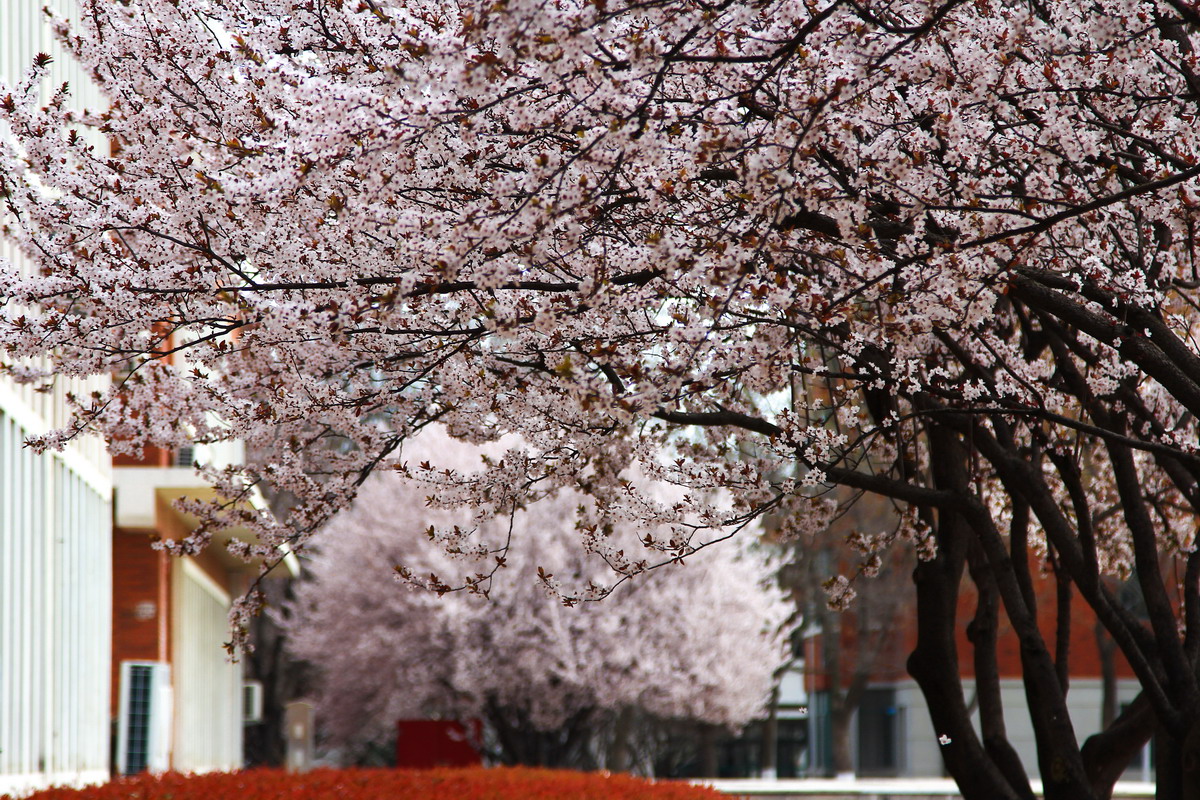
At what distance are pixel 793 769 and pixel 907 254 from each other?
1642 inches

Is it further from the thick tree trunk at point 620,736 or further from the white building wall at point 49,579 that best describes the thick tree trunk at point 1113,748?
the thick tree trunk at point 620,736

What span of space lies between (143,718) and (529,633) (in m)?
8.46

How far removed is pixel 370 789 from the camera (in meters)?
9.78

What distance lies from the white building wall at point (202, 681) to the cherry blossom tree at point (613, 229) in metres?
12.1

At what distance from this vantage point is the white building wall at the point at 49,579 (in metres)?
11.7

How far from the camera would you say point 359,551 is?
27.6 m

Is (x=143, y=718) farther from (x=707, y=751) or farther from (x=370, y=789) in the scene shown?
(x=707, y=751)

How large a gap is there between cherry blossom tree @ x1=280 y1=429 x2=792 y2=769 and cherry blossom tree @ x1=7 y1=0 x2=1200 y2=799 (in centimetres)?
1626

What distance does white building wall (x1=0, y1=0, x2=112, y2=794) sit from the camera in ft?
38.3

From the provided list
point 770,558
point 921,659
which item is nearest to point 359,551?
point 770,558

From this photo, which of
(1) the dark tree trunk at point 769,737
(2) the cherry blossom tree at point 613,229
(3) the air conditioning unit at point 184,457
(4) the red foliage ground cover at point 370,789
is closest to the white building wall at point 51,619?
(3) the air conditioning unit at point 184,457

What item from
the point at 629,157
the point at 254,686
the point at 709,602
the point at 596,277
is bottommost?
the point at 254,686

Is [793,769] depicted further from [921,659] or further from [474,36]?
[474,36]

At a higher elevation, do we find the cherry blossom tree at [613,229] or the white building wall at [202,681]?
the cherry blossom tree at [613,229]
